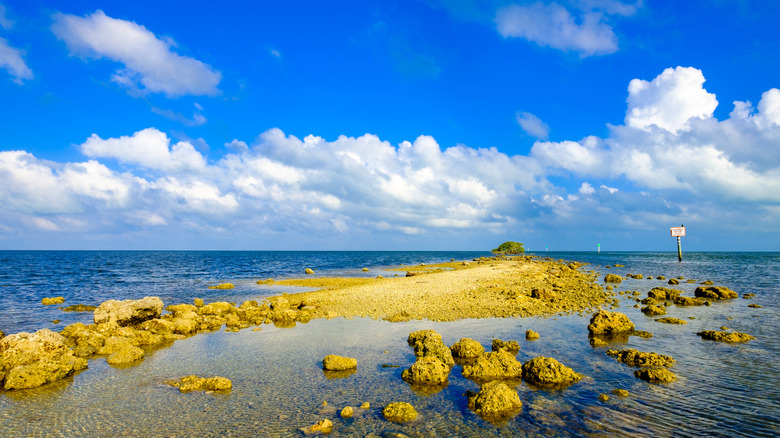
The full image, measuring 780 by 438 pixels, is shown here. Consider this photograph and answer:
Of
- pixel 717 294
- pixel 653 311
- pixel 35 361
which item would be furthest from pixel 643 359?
pixel 717 294

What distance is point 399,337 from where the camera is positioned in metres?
19.2

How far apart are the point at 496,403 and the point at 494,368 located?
2919mm

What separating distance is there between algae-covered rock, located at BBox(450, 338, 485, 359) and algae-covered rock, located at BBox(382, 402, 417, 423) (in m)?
5.78

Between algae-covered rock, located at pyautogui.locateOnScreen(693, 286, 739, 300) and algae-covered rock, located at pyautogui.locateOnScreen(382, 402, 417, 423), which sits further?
algae-covered rock, located at pyautogui.locateOnScreen(693, 286, 739, 300)

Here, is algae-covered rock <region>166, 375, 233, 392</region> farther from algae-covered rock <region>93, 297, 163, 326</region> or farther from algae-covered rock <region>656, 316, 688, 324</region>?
algae-covered rock <region>656, 316, 688, 324</region>

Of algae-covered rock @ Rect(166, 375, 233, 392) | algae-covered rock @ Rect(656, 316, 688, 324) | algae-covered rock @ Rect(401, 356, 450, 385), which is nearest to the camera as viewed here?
algae-covered rock @ Rect(166, 375, 233, 392)

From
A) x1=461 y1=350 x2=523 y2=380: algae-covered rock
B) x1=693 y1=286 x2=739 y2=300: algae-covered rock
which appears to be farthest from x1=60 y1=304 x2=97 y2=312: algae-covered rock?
x1=693 y1=286 x2=739 y2=300: algae-covered rock

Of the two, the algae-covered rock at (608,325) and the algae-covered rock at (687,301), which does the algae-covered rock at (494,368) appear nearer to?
the algae-covered rock at (608,325)

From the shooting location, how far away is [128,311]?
23.1m

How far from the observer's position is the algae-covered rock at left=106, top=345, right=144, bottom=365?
16062 mm

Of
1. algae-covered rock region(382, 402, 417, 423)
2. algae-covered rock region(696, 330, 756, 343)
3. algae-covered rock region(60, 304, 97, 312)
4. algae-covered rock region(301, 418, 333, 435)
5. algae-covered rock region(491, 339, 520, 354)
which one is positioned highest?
algae-covered rock region(696, 330, 756, 343)

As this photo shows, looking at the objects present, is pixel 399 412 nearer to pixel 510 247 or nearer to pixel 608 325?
pixel 608 325

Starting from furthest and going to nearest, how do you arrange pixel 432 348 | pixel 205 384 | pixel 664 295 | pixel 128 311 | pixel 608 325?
pixel 664 295, pixel 128 311, pixel 608 325, pixel 432 348, pixel 205 384

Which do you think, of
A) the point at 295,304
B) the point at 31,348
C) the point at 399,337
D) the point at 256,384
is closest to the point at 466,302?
the point at 399,337
